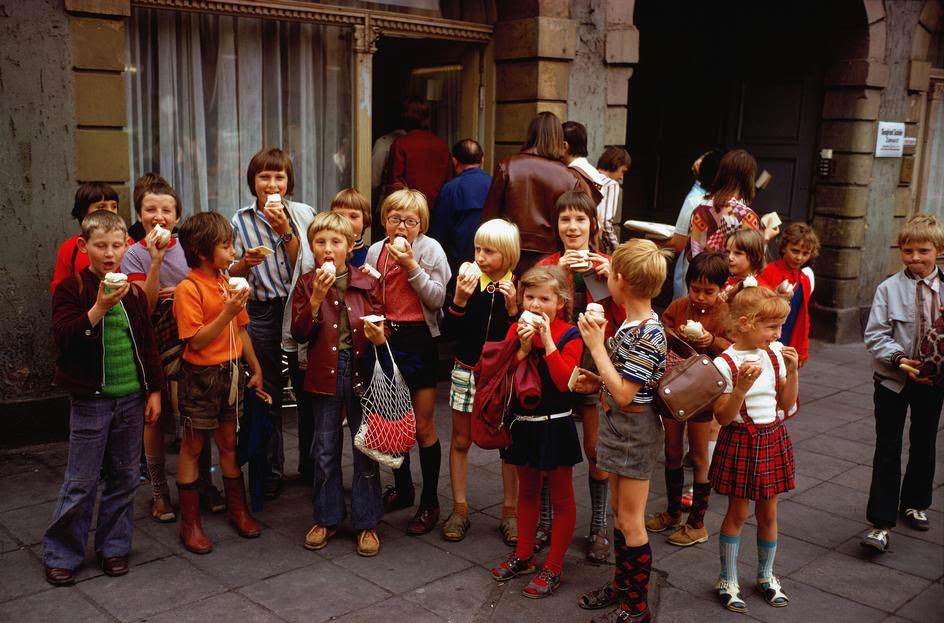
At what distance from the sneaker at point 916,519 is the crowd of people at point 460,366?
0.01 meters

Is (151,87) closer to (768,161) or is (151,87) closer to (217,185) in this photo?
(217,185)

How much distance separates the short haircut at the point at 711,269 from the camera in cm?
489

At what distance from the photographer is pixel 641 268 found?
154 inches

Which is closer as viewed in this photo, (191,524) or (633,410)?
(633,410)

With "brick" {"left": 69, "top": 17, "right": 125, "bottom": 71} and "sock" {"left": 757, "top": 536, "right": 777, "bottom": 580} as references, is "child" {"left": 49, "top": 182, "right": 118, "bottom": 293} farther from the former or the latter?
"sock" {"left": 757, "top": 536, "right": 777, "bottom": 580}

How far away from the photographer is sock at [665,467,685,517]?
509 centimetres

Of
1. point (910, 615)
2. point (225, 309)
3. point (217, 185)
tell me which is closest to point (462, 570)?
point (225, 309)

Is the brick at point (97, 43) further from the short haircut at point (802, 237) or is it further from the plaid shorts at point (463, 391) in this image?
the short haircut at point (802, 237)

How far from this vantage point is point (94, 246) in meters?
4.18

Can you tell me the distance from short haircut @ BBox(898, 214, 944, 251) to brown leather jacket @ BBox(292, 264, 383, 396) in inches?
118

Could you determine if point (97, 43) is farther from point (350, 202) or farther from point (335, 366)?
point (335, 366)

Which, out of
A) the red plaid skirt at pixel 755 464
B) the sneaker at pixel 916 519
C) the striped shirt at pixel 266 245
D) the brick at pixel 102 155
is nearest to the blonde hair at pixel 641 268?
the red plaid skirt at pixel 755 464

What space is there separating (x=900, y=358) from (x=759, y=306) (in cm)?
141

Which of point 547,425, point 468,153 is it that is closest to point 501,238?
point 547,425
